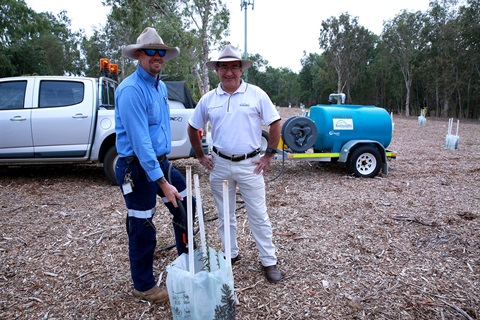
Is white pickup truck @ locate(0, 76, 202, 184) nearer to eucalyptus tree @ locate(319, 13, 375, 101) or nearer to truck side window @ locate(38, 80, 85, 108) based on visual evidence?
truck side window @ locate(38, 80, 85, 108)

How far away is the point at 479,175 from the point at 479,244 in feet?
12.5

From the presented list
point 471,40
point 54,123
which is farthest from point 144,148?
point 471,40

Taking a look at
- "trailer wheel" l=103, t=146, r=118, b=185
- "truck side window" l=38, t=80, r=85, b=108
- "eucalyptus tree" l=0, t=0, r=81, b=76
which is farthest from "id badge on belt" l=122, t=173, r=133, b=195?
"eucalyptus tree" l=0, t=0, r=81, b=76

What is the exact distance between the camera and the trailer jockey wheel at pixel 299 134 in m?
6.27

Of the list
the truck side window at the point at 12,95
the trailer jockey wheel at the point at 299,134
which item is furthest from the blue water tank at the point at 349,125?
the truck side window at the point at 12,95

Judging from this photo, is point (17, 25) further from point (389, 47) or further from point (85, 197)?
point (389, 47)

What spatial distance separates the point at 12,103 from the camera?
5.92 meters

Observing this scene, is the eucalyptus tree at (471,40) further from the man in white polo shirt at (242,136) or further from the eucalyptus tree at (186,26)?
the man in white polo shirt at (242,136)

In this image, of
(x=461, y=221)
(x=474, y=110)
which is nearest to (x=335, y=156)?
(x=461, y=221)

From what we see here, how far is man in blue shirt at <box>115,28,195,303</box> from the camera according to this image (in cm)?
230

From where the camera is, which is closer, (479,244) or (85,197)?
(479,244)

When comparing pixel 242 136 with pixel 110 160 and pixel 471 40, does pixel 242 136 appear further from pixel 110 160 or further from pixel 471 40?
pixel 471 40

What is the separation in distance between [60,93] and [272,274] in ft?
16.5

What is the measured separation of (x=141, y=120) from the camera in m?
2.32
